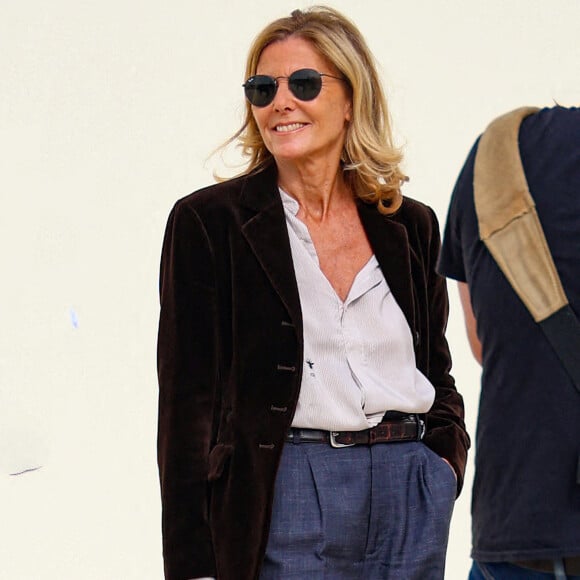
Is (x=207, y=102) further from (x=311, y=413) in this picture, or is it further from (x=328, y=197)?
(x=311, y=413)

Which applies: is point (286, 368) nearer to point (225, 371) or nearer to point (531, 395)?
point (225, 371)

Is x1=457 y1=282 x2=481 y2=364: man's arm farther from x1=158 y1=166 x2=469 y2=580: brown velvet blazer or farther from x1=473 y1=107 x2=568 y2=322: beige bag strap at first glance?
x1=158 y1=166 x2=469 y2=580: brown velvet blazer

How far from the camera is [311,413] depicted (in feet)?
9.76

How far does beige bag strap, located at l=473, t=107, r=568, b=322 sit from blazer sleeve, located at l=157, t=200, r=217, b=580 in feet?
4.06

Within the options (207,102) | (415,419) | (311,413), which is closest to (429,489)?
(415,419)

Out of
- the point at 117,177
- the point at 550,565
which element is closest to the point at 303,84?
the point at 550,565

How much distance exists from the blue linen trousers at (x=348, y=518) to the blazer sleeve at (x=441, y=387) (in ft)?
0.72

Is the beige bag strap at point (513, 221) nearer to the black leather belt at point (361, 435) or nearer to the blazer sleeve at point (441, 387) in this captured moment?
the black leather belt at point (361, 435)

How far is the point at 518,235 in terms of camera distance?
1.90 m

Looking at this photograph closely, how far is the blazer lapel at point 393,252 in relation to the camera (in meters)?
3.20

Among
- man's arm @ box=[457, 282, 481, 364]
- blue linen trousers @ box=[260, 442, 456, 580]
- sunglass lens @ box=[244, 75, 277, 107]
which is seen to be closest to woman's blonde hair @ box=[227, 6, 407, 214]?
sunglass lens @ box=[244, 75, 277, 107]

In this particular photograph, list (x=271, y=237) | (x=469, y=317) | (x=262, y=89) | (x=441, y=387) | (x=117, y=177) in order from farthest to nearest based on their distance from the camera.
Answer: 1. (x=117, y=177)
2. (x=441, y=387)
3. (x=262, y=89)
4. (x=271, y=237)
5. (x=469, y=317)

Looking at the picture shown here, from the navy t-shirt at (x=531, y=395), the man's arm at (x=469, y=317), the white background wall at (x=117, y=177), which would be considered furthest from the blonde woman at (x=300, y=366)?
the white background wall at (x=117, y=177)

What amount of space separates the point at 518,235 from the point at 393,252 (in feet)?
4.41
